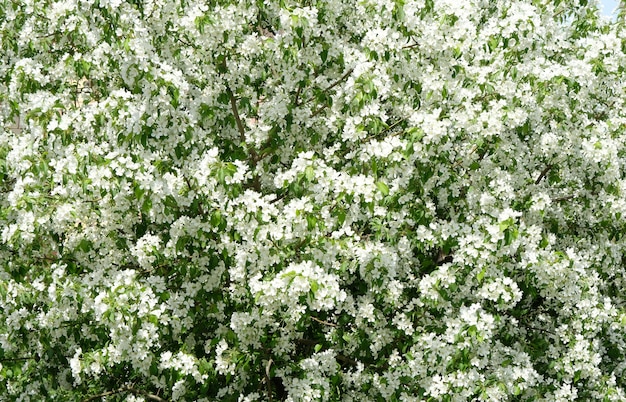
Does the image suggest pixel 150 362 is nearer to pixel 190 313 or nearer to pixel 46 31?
pixel 190 313

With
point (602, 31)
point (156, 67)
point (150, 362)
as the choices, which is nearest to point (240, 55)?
point (156, 67)

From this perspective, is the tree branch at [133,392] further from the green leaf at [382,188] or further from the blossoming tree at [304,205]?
the green leaf at [382,188]

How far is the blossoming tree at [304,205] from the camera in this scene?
640 cm

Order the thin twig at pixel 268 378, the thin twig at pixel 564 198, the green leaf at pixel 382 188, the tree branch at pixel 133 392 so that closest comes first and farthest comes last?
the green leaf at pixel 382 188
the thin twig at pixel 268 378
the tree branch at pixel 133 392
the thin twig at pixel 564 198

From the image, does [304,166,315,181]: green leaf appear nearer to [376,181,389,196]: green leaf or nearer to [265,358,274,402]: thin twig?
[376,181,389,196]: green leaf

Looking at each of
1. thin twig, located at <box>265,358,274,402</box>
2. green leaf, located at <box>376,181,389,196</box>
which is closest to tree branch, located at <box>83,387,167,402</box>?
thin twig, located at <box>265,358,274,402</box>

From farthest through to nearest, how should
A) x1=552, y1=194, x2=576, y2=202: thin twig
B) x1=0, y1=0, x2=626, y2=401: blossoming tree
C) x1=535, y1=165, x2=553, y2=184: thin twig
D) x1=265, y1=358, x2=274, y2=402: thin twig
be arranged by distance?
x1=552, y1=194, x2=576, y2=202: thin twig → x1=535, y1=165, x2=553, y2=184: thin twig → x1=265, y1=358, x2=274, y2=402: thin twig → x1=0, y1=0, x2=626, y2=401: blossoming tree

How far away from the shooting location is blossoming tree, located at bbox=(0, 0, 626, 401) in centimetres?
640

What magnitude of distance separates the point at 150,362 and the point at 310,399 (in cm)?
136

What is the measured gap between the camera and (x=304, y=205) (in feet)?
20.3

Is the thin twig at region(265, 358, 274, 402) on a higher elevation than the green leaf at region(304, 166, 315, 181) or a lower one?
lower

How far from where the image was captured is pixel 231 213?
634cm

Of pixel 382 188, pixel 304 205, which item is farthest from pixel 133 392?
pixel 382 188

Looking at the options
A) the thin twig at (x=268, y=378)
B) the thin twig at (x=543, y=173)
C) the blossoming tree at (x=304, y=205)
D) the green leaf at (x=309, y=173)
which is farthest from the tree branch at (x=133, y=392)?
the thin twig at (x=543, y=173)
